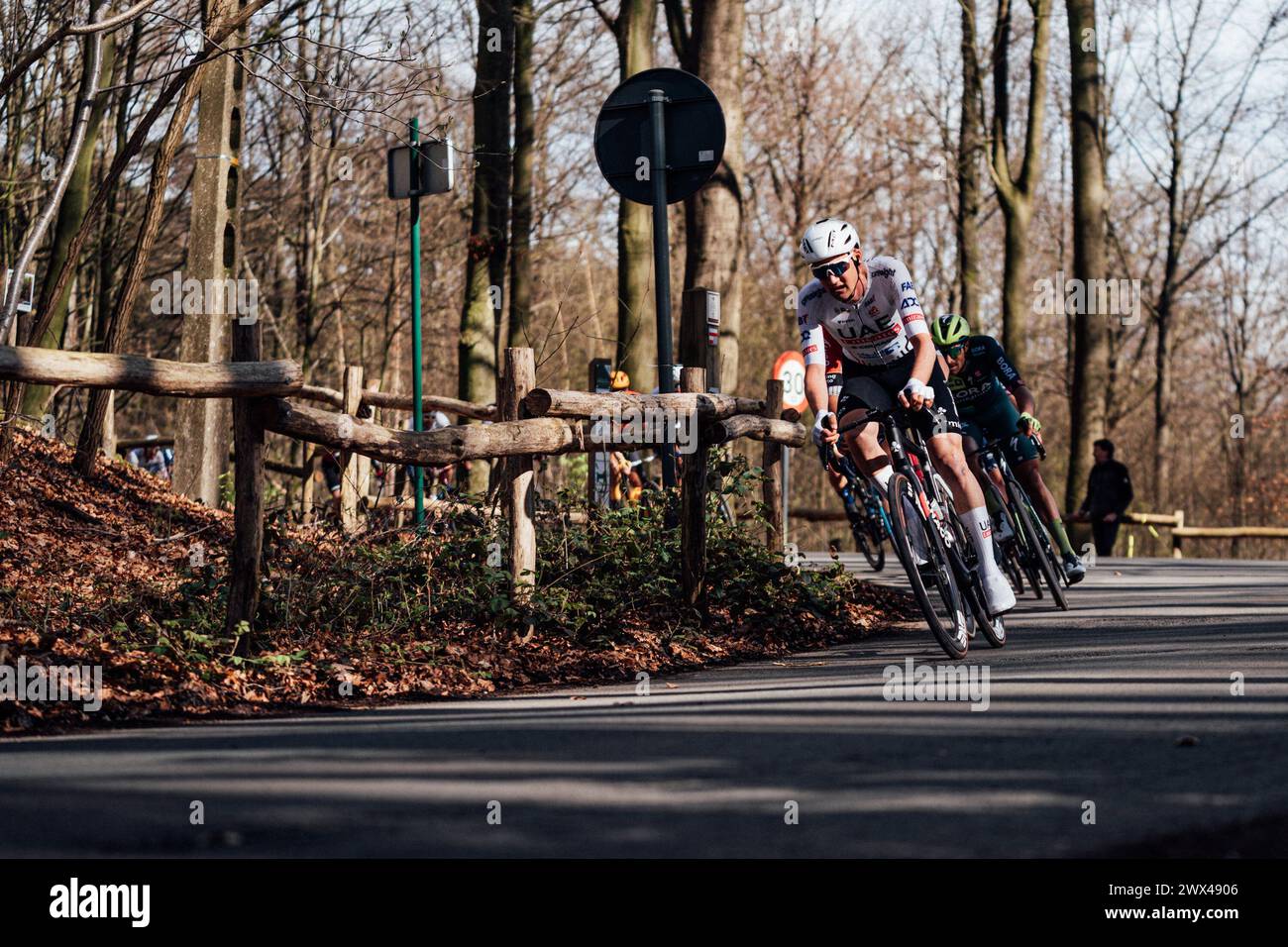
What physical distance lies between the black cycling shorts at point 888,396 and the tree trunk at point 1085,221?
1835 centimetres

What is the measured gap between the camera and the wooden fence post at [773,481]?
38.9ft

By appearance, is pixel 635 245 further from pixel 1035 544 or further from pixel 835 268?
pixel 835 268

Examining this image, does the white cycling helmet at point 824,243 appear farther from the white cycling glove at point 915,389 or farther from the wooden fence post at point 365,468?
the wooden fence post at point 365,468

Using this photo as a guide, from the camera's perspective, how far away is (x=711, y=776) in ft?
16.1

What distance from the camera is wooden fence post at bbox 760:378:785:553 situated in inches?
467

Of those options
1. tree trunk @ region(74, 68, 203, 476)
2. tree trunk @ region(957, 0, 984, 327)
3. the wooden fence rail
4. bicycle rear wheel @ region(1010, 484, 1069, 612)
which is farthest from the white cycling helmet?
tree trunk @ region(957, 0, 984, 327)

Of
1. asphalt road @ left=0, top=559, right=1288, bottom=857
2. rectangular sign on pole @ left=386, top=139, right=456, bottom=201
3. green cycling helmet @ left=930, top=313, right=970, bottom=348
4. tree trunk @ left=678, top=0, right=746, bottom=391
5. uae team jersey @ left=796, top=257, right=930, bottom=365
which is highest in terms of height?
tree trunk @ left=678, top=0, right=746, bottom=391

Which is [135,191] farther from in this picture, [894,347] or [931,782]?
[931,782]

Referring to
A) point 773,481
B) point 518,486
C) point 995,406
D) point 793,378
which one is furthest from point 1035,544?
point 793,378
